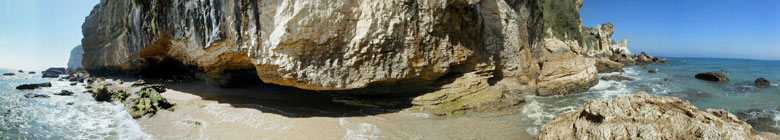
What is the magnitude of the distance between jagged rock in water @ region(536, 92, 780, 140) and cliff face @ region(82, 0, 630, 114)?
→ 4060mm

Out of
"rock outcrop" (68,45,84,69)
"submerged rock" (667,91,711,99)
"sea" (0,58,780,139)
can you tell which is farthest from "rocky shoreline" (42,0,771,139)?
"rock outcrop" (68,45,84,69)

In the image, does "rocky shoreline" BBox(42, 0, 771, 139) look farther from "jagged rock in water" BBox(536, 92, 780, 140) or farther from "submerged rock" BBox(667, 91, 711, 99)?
"submerged rock" BBox(667, 91, 711, 99)

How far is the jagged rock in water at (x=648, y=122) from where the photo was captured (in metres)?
4.31

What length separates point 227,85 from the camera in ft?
41.4

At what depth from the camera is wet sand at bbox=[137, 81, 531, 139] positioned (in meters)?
6.85

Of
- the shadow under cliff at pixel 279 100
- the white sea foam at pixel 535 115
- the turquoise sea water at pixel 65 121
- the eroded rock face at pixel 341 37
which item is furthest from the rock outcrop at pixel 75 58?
the white sea foam at pixel 535 115

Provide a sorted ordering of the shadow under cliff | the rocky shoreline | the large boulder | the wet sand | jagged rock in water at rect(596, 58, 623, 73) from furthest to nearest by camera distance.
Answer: jagged rock in water at rect(596, 58, 623, 73), the large boulder, the shadow under cliff, the rocky shoreline, the wet sand

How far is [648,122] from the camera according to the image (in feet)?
15.3

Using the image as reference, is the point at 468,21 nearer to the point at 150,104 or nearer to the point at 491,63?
the point at 491,63

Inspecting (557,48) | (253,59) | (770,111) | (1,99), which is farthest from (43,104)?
(770,111)

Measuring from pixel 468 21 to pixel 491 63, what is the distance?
6.76ft

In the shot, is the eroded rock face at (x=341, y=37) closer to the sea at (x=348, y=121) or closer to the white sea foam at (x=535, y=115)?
the sea at (x=348, y=121)

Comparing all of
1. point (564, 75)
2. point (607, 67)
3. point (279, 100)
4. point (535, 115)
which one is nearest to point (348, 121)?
point (279, 100)

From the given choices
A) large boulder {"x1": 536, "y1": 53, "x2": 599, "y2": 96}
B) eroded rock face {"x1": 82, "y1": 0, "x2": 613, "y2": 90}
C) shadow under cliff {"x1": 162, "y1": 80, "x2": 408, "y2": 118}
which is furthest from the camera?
large boulder {"x1": 536, "y1": 53, "x2": 599, "y2": 96}
